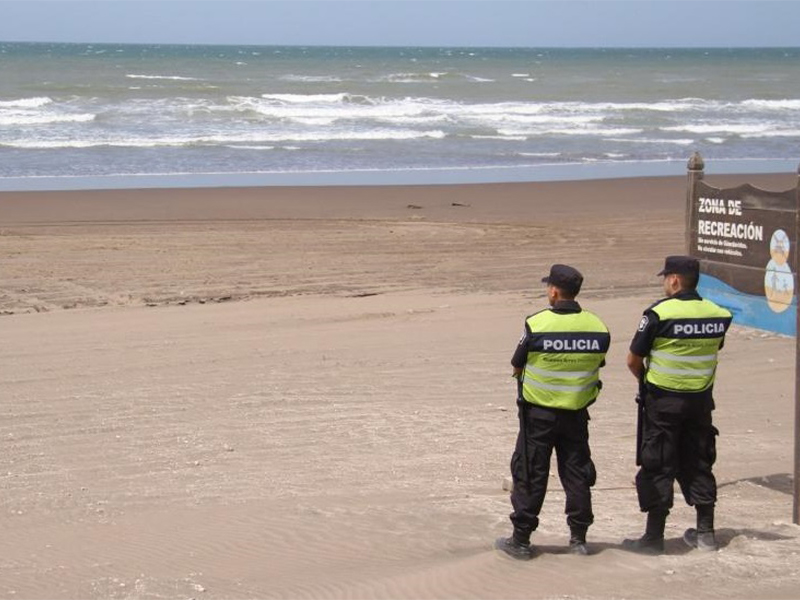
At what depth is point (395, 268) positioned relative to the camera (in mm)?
14797

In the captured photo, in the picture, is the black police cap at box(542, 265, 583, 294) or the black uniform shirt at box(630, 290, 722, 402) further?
the black uniform shirt at box(630, 290, 722, 402)

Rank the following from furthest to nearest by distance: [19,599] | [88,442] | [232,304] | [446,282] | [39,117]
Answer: [39,117], [446,282], [232,304], [88,442], [19,599]

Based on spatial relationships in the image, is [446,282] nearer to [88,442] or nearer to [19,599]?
[88,442]

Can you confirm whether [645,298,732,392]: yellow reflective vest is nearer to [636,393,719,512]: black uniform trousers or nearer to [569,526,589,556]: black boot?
[636,393,719,512]: black uniform trousers

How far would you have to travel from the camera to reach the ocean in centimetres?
2742

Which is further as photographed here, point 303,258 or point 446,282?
point 303,258

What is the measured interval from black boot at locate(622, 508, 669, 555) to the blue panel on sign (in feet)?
11.8

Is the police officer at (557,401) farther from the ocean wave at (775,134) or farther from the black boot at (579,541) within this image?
the ocean wave at (775,134)

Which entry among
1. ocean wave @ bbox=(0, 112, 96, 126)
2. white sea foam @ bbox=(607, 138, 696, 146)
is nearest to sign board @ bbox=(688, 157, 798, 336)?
white sea foam @ bbox=(607, 138, 696, 146)

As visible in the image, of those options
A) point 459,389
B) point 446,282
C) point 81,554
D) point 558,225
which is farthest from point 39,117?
point 81,554

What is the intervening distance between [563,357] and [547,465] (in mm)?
→ 511

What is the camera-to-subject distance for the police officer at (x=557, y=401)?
5.70m

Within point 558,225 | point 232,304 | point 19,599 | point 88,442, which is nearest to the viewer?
point 19,599

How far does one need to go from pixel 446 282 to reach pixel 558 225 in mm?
4880
